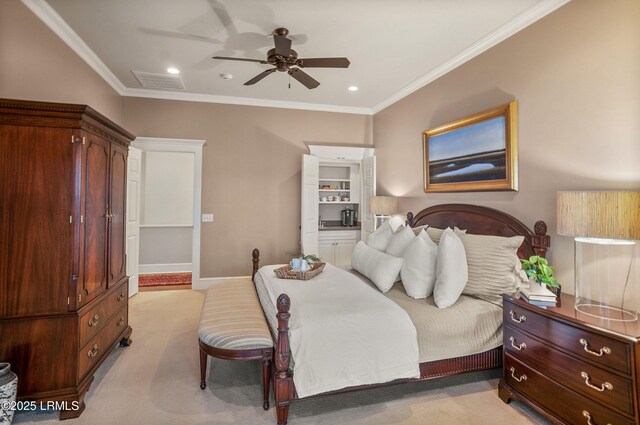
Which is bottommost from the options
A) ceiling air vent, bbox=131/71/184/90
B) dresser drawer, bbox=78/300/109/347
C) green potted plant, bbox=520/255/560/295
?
dresser drawer, bbox=78/300/109/347

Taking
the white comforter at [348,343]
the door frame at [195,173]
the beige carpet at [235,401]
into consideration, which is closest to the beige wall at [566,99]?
the beige carpet at [235,401]

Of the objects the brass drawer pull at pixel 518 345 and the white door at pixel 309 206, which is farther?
the white door at pixel 309 206

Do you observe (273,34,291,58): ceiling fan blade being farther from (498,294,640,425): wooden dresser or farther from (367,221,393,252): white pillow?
(498,294,640,425): wooden dresser

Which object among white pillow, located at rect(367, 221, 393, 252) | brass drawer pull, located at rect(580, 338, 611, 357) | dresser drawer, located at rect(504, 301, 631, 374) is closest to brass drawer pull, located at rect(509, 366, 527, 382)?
dresser drawer, located at rect(504, 301, 631, 374)

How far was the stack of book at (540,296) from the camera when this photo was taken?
6.82 feet

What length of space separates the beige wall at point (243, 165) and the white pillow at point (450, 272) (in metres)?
3.13

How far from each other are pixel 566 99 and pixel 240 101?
4222 mm

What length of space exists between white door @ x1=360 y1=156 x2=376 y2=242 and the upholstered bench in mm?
3104

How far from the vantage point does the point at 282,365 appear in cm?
197

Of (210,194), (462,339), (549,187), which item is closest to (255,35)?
(210,194)

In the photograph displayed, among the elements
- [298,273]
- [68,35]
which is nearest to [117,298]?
[298,273]

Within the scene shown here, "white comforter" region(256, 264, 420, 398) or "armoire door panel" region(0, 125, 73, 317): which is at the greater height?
"armoire door panel" region(0, 125, 73, 317)

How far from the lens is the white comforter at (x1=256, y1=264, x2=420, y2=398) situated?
1.94 metres

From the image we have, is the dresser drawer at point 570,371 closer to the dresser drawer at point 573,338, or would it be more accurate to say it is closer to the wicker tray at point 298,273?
the dresser drawer at point 573,338
